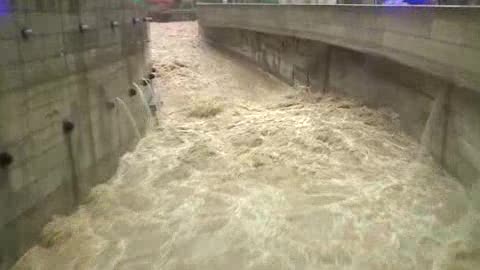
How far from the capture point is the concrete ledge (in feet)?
21.5

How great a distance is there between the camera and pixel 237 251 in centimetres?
601

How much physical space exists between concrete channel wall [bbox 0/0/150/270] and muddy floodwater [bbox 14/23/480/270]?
13.6 inches

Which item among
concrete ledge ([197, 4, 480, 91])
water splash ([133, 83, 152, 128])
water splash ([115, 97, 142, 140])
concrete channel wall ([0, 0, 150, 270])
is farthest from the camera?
water splash ([133, 83, 152, 128])

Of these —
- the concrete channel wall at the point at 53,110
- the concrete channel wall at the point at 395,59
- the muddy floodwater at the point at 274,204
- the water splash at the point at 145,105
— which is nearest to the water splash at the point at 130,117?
the concrete channel wall at the point at 53,110

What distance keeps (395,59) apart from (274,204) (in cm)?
376

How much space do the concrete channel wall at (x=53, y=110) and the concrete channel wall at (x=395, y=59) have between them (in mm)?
5189

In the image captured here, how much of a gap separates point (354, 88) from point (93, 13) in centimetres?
660

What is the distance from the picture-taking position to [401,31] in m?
8.45

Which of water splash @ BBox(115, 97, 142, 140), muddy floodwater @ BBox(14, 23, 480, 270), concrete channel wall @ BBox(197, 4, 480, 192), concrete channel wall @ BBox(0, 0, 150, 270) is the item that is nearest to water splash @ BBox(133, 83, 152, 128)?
muddy floodwater @ BBox(14, 23, 480, 270)

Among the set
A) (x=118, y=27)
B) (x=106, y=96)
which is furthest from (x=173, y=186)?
(x=118, y=27)

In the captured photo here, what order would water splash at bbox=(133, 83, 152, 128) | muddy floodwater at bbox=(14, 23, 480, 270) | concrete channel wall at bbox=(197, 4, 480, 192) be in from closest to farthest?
muddy floodwater at bbox=(14, 23, 480, 270) → concrete channel wall at bbox=(197, 4, 480, 192) → water splash at bbox=(133, 83, 152, 128)

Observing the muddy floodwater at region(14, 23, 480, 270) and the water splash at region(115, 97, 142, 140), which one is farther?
the water splash at region(115, 97, 142, 140)

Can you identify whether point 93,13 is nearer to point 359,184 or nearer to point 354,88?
point 359,184

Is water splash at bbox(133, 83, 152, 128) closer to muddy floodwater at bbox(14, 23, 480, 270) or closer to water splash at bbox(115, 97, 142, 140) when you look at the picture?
muddy floodwater at bbox(14, 23, 480, 270)
